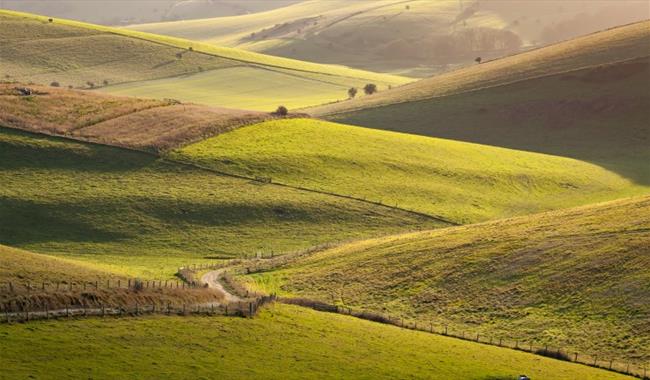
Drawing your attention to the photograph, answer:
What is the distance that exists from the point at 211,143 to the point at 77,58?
7743cm

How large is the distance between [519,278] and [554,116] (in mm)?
60547

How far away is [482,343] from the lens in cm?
4453

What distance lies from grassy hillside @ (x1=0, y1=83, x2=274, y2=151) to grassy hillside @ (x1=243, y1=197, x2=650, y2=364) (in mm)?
25031

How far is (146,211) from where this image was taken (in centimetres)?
6962

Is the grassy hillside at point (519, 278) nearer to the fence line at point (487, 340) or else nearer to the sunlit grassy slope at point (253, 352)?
the fence line at point (487, 340)

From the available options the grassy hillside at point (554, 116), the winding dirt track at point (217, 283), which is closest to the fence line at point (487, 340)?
the winding dirt track at point (217, 283)

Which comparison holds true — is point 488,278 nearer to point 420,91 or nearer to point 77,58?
point 420,91

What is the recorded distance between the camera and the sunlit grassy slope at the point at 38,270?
42.0 meters

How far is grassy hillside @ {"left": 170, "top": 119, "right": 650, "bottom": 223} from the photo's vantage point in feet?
255

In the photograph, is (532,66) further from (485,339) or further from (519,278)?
(485,339)

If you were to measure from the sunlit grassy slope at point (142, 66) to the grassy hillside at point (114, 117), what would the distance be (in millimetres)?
45953

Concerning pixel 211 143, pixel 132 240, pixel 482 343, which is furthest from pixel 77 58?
pixel 482 343

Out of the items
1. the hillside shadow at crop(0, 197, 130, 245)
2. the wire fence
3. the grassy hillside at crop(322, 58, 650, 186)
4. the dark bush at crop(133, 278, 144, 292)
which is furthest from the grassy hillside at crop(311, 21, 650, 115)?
the wire fence

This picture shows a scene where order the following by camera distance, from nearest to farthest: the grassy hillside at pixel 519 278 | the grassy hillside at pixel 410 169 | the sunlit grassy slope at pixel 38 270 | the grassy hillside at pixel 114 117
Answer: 1. the sunlit grassy slope at pixel 38 270
2. the grassy hillside at pixel 519 278
3. the grassy hillside at pixel 410 169
4. the grassy hillside at pixel 114 117
